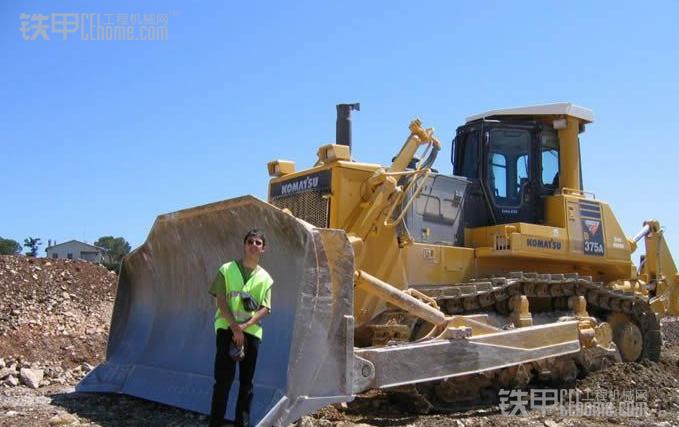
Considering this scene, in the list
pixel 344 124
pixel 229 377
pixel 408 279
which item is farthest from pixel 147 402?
pixel 344 124

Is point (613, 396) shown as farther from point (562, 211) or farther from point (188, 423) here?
point (188, 423)

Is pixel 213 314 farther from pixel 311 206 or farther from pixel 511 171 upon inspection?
pixel 511 171

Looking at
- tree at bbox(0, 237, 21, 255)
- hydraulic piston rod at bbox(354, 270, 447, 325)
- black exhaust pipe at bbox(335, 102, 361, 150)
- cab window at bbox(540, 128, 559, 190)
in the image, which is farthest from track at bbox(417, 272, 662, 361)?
tree at bbox(0, 237, 21, 255)

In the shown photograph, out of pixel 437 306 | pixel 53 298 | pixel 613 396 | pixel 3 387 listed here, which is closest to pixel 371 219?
pixel 437 306

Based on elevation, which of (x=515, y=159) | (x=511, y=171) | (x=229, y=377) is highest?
(x=515, y=159)

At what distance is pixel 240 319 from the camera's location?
4.85 m

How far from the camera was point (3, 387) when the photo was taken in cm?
805

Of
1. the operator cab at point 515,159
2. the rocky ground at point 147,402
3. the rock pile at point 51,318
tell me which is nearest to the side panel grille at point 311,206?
the rocky ground at point 147,402

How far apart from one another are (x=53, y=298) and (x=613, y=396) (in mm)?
12898

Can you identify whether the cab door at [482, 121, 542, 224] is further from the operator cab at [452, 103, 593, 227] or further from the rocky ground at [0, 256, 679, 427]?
the rocky ground at [0, 256, 679, 427]

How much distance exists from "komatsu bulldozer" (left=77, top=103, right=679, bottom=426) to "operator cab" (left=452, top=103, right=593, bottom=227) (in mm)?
20

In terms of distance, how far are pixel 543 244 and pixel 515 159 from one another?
116 cm

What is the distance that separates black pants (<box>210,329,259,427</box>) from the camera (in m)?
4.90

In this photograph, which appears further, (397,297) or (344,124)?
(344,124)
